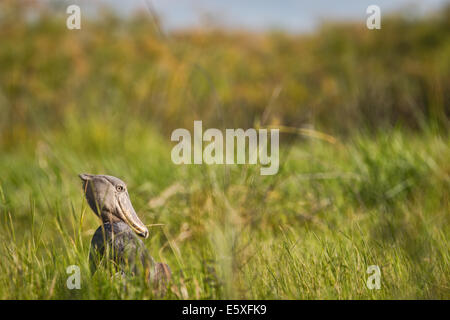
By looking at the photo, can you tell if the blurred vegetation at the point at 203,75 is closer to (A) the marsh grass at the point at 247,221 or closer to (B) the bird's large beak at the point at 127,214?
(A) the marsh grass at the point at 247,221

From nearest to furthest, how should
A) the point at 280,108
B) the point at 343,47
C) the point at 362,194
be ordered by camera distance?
1. the point at 362,194
2. the point at 280,108
3. the point at 343,47

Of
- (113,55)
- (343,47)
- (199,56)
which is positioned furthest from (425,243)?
(343,47)

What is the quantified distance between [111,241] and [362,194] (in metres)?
2.02

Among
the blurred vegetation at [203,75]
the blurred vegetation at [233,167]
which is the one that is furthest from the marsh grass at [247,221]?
the blurred vegetation at [203,75]

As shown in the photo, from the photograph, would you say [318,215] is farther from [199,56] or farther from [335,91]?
[199,56]

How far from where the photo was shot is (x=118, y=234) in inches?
64.1

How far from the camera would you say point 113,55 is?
297 inches

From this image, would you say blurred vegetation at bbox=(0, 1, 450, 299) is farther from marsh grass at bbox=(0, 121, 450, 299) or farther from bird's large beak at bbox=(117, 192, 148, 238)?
bird's large beak at bbox=(117, 192, 148, 238)

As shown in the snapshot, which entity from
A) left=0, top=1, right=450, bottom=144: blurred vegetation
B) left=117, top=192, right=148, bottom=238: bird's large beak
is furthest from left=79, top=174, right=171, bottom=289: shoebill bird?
left=0, top=1, right=450, bottom=144: blurred vegetation

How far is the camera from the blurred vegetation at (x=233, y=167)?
1.77 meters

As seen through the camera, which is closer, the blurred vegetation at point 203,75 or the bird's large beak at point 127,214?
the bird's large beak at point 127,214

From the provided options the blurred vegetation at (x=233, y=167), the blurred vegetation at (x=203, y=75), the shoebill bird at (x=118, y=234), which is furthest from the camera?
the blurred vegetation at (x=203, y=75)

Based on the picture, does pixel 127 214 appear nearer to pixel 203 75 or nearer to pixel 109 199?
pixel 109 199

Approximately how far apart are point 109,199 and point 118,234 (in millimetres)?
124
